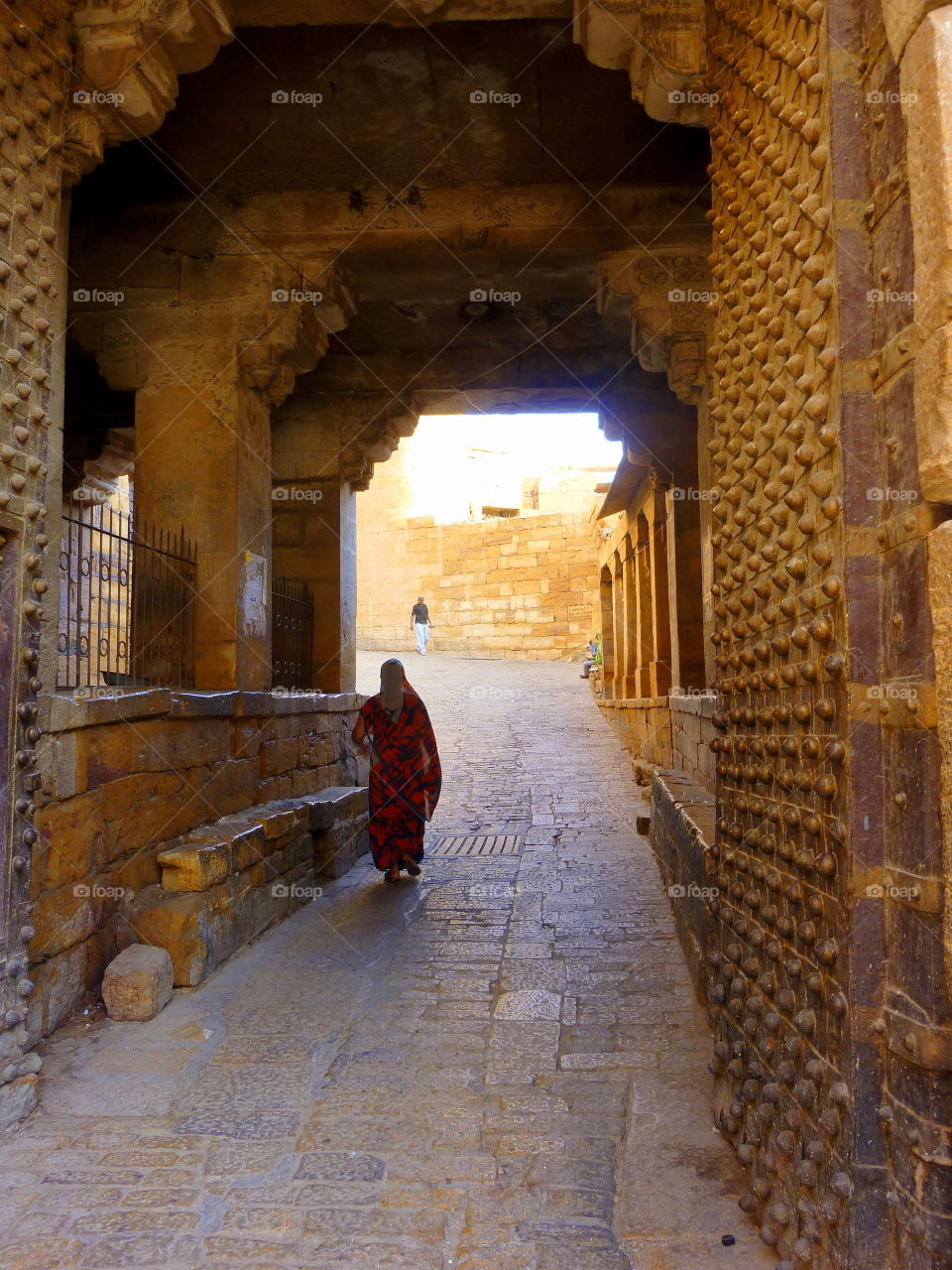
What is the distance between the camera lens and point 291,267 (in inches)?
263

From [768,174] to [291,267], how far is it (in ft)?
15.3

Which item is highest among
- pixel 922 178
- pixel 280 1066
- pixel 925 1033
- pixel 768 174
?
pixel 768 174

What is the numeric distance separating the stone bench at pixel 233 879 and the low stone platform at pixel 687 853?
2.29 meters

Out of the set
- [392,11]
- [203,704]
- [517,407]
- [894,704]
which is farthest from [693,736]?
[894,704]

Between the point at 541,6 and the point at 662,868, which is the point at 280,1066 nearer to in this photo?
the point at 662,868

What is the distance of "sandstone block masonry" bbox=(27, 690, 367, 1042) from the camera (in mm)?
3787

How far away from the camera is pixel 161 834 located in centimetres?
482

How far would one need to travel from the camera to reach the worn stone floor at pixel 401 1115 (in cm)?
248

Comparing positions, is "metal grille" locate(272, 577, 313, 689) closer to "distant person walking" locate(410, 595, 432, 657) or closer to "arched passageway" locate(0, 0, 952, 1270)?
"arched passageway" locate(0, 0, 952, 1270)

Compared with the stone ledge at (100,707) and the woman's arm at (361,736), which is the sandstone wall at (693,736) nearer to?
the woman's arm at (361,736)

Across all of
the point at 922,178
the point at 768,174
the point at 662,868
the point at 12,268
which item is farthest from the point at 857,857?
the point at 662,868

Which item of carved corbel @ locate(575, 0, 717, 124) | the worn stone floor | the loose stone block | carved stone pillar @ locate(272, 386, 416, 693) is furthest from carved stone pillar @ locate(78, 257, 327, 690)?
carved corbel @ locate(575, 0, 717, 124)

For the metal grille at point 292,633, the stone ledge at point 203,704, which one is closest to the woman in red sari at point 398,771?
the metal grille at point 292,633

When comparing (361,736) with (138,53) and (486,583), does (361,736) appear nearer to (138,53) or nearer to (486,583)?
(138,53)
